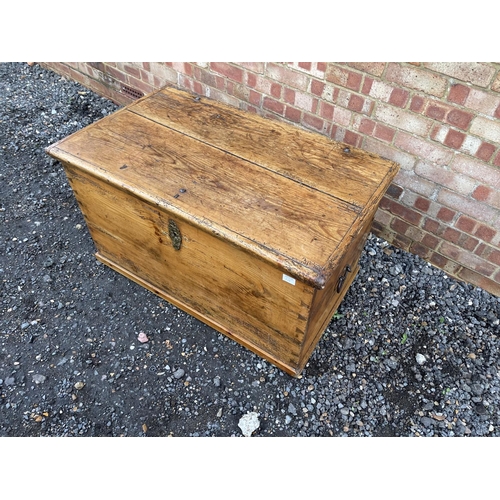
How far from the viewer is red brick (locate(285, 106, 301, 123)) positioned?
2.22 m

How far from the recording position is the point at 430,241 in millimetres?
2199

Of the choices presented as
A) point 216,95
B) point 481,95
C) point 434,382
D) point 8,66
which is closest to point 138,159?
point 216,95

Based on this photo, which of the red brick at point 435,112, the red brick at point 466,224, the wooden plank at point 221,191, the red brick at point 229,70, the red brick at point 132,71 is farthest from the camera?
the red brick at point 132,71

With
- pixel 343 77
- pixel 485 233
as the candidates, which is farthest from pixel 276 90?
pixel 485 233

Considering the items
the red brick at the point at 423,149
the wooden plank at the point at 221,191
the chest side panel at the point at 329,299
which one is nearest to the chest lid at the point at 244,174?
the wooden plank at the point at 221,191

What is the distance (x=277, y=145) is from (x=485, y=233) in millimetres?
1110

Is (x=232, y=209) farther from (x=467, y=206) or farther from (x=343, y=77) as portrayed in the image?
(x=467, y=206)

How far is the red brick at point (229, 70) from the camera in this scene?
2312mm

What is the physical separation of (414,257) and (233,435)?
1382 mm

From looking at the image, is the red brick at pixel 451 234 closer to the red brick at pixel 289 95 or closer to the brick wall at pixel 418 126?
the brick wall at pixel 418 126

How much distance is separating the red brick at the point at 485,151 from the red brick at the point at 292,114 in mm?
911

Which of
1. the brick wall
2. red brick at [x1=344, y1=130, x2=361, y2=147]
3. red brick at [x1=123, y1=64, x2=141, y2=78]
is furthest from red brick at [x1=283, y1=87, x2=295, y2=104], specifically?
red brick at [x1=123, y1=64, x2=141, y2=78]

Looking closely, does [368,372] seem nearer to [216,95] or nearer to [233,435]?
[233,435]

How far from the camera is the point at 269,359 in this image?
1.84m
